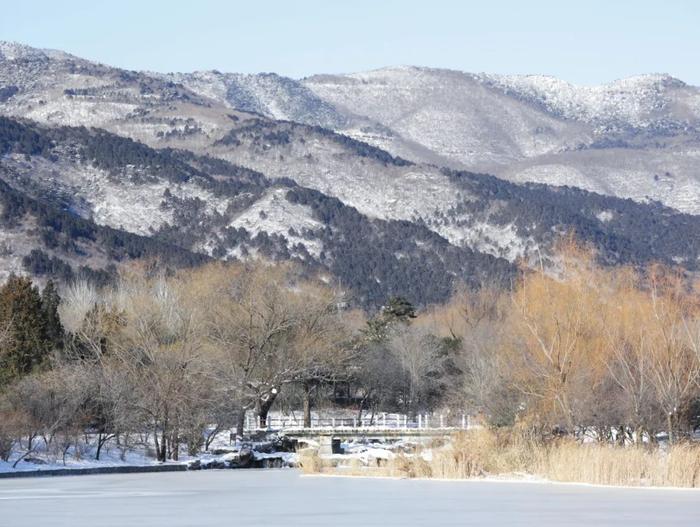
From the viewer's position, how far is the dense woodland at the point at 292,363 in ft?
164

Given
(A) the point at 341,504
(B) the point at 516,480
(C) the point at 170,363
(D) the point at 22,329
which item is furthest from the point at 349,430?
(A) the point at 341,504

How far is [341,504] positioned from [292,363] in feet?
146

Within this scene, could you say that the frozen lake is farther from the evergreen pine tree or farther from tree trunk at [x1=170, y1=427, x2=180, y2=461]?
the evergreen pine tree

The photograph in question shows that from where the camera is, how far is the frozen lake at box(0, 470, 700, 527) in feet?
70.6

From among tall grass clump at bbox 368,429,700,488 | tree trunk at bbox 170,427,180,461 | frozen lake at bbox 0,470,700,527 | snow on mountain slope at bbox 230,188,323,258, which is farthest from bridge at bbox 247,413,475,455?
snow on mountain slope at bbox 230,188,323,258

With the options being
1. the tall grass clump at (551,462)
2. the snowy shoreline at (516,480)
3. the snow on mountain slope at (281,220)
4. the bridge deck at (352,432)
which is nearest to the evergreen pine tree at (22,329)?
the bridge deck at (352,432)

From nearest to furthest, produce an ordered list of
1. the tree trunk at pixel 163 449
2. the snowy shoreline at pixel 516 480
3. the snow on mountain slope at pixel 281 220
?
the snowy shoreline at pixel 516 480 < the tree trunk at pixel 163 449 < the snow on mountain slope at pixel 281 220

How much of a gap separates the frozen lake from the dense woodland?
10.2 meters

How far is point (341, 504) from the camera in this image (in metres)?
25.3

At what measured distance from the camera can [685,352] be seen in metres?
53.2

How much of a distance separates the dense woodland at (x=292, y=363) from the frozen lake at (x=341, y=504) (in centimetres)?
1017

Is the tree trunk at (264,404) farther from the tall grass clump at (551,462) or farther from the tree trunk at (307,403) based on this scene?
the tall grass clump at (551,462)

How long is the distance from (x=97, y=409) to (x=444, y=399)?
107ft

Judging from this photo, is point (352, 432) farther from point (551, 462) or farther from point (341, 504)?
point (341, 504)
